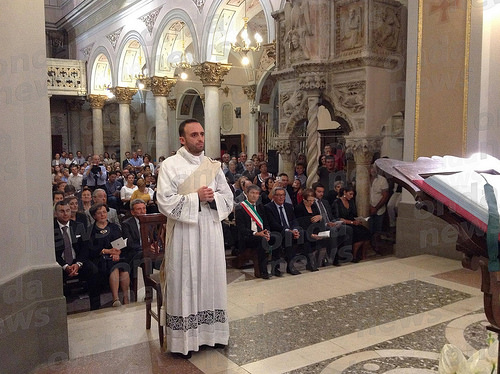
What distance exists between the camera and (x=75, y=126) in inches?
942

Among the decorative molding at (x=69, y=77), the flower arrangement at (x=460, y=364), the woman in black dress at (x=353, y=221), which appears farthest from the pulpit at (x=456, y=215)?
the decorative molding at (x=69, y=77)

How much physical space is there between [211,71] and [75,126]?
13134 mm

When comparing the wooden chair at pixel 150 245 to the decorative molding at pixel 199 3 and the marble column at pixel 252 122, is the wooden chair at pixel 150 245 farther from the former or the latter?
the marble column at pixel 252 122

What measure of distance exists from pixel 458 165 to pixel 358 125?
6.20 meters

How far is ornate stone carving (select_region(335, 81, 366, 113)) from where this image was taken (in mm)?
7957

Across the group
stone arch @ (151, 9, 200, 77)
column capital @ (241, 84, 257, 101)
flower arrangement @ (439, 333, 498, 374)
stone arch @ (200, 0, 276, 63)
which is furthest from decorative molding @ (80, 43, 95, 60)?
flower arrangement @ (439, 333, 498, 374)

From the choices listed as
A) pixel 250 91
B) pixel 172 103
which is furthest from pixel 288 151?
pixel 172 103

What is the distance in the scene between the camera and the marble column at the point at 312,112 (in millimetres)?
8320

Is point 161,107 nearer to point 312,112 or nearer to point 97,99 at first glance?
point 97,99

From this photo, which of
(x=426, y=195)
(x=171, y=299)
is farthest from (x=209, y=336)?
(x=426, y=195)

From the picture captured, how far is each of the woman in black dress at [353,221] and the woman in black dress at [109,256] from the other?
3.37 m

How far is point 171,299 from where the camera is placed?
3.36 m

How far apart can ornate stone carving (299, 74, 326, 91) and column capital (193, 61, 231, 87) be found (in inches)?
214

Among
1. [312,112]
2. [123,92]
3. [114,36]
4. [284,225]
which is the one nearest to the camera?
[284,225]
